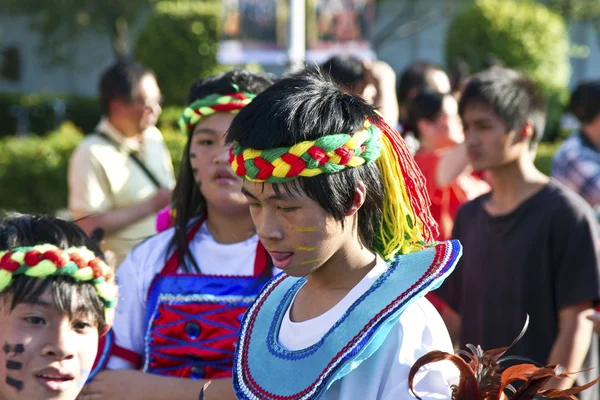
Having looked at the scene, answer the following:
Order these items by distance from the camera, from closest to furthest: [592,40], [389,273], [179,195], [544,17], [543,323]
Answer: [389,273]
[179,195]
[543,323]
[544,17]
[592,40]

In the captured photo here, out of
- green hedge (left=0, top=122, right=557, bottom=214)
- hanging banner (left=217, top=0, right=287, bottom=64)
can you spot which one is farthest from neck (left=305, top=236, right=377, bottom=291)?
hanging banner (left=217, top=0, right=287, bottom=64)

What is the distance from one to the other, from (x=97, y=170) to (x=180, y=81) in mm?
12308

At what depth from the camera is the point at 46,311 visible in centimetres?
239

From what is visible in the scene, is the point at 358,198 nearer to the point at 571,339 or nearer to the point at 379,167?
the point at 379,167

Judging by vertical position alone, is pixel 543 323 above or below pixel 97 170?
below

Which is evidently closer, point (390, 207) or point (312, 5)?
point (390, 207)

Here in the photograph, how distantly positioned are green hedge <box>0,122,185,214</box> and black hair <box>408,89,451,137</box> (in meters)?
5.00

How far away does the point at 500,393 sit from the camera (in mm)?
2098

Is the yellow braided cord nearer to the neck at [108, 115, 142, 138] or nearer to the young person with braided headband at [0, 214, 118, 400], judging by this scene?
the young person with braided headband at [0, 214, 118, 400]

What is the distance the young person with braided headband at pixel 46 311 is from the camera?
2355mm

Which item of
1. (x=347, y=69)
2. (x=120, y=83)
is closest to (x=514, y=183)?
(x=347, y=69)

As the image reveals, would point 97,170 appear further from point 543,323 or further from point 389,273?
point 389,273

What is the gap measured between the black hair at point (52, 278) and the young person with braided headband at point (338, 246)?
0.46 m

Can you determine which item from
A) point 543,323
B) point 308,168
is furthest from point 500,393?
point 543,323
